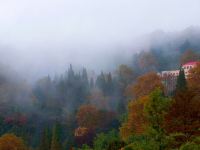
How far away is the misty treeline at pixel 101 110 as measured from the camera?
25031 mm

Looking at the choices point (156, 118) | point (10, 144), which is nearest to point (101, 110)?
point (10, 144)

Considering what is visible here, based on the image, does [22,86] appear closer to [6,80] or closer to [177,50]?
[6,80]

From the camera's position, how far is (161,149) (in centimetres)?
2202

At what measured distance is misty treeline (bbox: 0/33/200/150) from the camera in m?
25.0

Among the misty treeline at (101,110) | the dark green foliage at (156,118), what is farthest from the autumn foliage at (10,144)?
the dark green foliage at (156,118)

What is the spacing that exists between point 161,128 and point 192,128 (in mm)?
3200

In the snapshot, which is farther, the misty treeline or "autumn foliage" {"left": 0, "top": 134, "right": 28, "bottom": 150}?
"autumn foliage" {"left": 0, "top": 134, "right": 28, "bottom": 150}

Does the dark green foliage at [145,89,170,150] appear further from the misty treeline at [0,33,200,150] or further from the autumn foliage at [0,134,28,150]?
the autumn foliage at [0,134,28,150]

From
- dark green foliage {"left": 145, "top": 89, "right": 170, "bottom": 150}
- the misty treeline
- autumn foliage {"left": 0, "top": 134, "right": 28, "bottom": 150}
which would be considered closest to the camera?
dark green foliage {"left": 145, "top": 89, "right": 170, "bottom": 150}

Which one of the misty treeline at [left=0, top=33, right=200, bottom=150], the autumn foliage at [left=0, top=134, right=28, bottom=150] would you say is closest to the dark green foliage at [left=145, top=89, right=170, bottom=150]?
the misty treeline at [left=0, top=33, right=200, bottom=150]

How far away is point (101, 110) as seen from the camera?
77188mm

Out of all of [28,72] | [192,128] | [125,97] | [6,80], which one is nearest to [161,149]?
[192,128]

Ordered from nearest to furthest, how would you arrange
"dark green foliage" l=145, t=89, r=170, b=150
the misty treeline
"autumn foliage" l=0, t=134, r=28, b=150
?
1. "dark green foliage" l=145, t=89, r=170, b=150
2. the misty treeline
3. "autumn foliage" l=0, t=134, r=28, b=150

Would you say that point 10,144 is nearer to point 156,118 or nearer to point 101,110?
point 101,110
